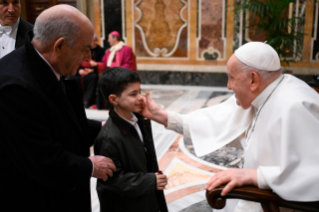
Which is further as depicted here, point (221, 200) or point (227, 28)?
point (227, 28)

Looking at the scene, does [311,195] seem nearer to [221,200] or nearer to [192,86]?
[221,200]

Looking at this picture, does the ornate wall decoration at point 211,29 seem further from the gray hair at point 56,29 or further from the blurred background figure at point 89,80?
the gray hair at point 56,29

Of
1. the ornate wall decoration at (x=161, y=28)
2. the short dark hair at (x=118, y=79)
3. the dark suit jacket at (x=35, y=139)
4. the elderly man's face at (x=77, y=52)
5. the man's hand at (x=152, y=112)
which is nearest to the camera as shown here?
the dark suit jacket at (x=35, y=139)

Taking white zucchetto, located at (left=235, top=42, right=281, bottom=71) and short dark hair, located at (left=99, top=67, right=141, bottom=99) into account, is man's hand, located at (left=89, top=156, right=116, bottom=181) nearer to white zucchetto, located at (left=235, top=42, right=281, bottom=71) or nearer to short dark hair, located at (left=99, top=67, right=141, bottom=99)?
short dark hair, located at (left=99, top=67, right=141, bottom=99)

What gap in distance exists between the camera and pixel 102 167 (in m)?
1.74

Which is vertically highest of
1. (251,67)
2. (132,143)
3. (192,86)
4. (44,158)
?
(251,67)

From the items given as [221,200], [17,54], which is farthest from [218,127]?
[17,54]

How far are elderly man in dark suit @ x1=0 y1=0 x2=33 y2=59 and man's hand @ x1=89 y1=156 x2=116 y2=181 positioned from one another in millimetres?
1244

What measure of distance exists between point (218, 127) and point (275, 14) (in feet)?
15.9

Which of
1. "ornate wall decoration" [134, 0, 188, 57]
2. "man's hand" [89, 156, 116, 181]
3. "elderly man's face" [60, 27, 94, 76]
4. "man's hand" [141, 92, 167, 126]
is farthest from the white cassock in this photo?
"ornate wall decoration" [134, 0, 188, 57]

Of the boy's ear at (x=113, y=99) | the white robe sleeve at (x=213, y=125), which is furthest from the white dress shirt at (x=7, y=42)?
the white robe sleeve at (x=213, y=125)

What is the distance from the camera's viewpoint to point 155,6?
9.56m

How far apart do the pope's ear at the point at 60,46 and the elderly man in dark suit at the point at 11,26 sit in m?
1.12

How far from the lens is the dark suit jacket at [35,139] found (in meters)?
1.42
